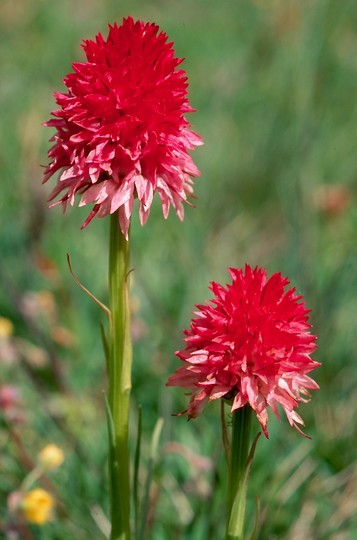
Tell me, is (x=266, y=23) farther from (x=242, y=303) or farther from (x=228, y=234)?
(x=242, y=303)

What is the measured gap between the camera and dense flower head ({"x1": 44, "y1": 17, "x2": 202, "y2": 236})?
106cm

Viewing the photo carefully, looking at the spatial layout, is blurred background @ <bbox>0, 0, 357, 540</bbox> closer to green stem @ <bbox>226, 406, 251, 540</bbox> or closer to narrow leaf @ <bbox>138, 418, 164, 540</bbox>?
narrow leaf @ <bbox>138, 418, 164, 540</bbox>

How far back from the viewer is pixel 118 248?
114 centimetres

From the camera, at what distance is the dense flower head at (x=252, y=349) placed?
1040mm

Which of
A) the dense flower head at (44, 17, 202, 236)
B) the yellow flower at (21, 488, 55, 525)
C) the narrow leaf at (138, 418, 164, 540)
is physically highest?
the dense flower head at (44, 17, 202, 236)

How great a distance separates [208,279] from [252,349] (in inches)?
63.5

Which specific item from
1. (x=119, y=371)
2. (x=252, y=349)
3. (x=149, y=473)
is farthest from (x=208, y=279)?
(x=252, y=349)

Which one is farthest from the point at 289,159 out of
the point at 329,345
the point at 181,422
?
the point at 181,422

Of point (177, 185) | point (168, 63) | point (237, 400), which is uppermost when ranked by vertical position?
point (168, 63)

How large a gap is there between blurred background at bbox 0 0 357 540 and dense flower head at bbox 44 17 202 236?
71 cm

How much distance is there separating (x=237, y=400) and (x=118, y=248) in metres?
0.29

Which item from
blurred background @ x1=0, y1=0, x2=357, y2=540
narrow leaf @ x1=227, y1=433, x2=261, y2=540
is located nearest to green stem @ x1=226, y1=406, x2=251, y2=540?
narrow leaf @ x1=227, y1=433, x2=261, y2=540

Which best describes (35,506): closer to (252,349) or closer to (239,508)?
(239,508)

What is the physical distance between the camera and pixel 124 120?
1.06 m
